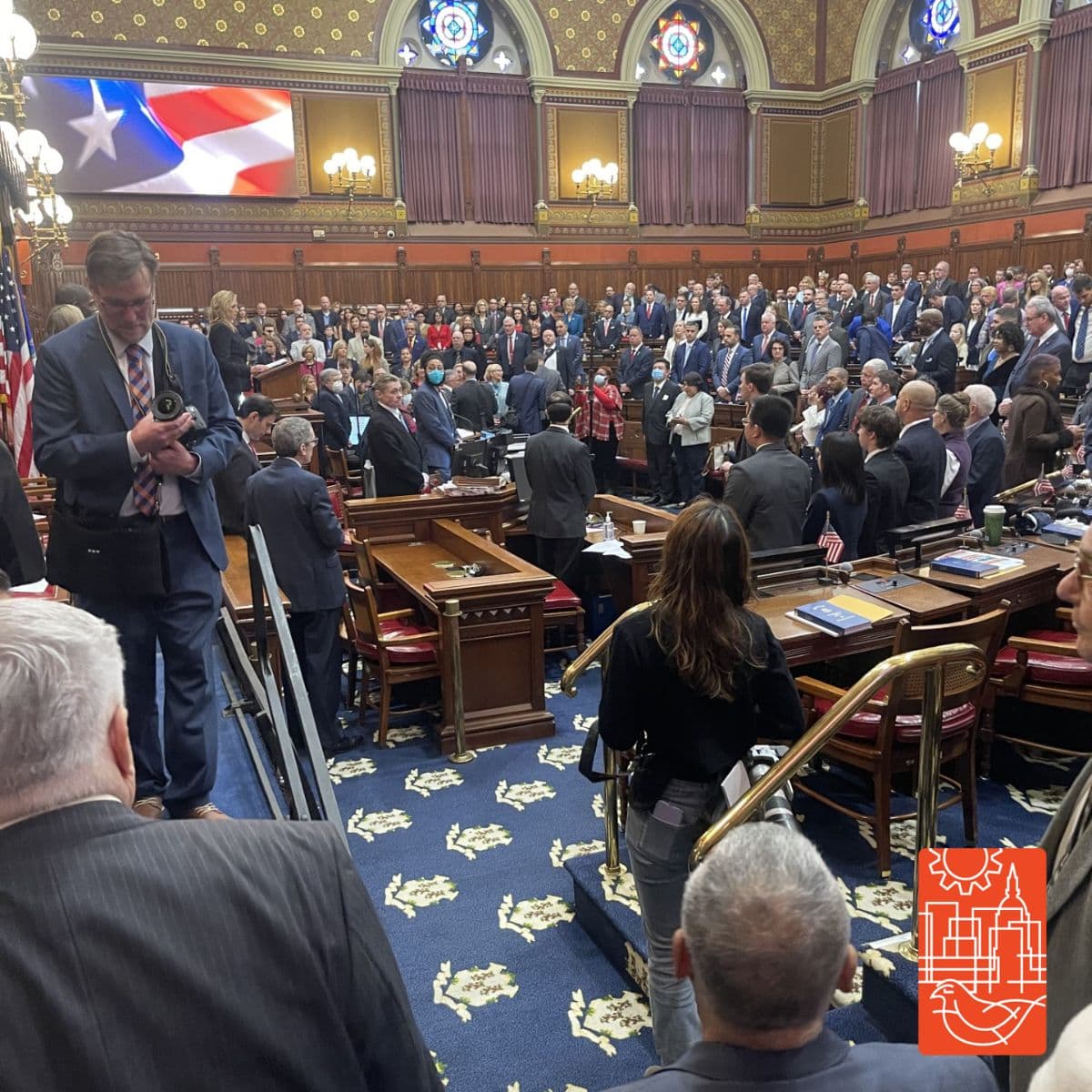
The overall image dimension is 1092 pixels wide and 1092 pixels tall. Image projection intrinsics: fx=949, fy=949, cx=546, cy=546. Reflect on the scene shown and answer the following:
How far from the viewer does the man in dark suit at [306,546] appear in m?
4.44

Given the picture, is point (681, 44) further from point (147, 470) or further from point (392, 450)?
point (147, 470)

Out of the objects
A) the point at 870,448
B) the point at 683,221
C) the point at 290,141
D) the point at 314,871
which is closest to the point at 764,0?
the point at 683,221

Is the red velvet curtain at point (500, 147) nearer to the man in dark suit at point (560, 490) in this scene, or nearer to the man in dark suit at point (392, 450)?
the man in dark suit at point (392, 450)

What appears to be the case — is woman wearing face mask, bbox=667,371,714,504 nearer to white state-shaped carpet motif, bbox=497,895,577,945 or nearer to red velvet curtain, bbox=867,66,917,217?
white state-shaped carpet motif, bbox=497,895,577,945

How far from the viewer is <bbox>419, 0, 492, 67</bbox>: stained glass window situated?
17.3 metres

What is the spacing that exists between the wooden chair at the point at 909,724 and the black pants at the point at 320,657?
230cm

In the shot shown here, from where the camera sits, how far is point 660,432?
10242mm

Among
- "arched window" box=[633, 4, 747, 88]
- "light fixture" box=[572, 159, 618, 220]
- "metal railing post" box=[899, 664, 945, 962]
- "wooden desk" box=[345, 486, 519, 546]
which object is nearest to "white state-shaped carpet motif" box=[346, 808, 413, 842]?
"metal railing post" box=[899, 664, 945, 962]

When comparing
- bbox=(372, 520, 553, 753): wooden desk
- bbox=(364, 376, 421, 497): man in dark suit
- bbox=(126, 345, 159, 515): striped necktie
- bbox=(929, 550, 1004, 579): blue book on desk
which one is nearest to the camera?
bbox=(126, 345, 159, 515): striped necktie

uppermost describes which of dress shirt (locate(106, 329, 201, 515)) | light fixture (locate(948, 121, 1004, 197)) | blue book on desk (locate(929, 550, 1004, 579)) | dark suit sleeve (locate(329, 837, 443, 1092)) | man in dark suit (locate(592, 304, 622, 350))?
light fixture (locate(948, 121, 1004, 197))

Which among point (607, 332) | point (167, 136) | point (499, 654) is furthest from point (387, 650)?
point (167, 136)

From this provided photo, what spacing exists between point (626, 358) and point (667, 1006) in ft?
36.7

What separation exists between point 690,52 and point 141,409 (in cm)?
1943

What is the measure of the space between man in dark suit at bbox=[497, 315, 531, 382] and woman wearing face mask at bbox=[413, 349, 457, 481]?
6321mm
